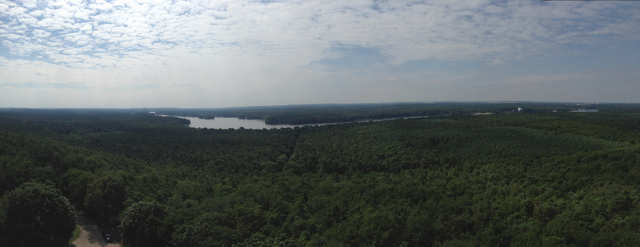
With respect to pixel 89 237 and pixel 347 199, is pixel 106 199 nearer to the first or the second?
pixel 89 237

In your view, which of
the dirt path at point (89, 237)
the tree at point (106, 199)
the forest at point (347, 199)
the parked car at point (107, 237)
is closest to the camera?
the forest at point (347, 199)

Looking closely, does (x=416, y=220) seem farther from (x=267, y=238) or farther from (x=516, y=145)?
(x=516, y=145)

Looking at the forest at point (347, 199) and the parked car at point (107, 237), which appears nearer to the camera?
the forest at point (347, 199)

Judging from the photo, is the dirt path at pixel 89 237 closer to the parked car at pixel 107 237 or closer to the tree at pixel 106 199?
the parked car at pixel 107 237

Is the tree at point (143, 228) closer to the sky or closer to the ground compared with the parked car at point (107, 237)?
closer to the sky

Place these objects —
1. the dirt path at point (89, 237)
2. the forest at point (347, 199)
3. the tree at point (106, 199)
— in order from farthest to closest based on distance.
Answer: the tree at point (106, 199), the dirt path at point (89, 237), the forest at point (347, 199)

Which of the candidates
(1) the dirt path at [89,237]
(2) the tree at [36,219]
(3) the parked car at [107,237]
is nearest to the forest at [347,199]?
(2) the tree at [36,219]

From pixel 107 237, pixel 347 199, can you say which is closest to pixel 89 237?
pixel 107 237

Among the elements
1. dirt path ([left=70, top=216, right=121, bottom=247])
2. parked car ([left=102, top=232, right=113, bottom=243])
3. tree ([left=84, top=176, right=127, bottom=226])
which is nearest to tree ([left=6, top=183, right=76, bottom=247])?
dirt path ([left=70, top=216, right=121, bottom=247])
